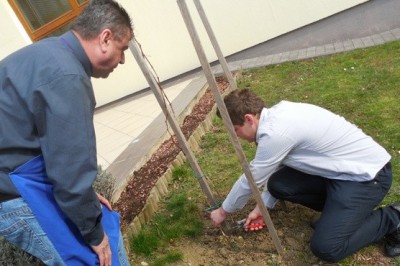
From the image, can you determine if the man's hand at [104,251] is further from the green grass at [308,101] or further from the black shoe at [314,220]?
the black shoe at [314,220]

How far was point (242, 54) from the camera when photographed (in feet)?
24.3

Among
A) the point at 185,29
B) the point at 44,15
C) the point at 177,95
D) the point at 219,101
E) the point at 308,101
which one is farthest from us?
the point at 44,15

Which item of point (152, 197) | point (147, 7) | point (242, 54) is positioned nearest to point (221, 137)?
point (152, 197)

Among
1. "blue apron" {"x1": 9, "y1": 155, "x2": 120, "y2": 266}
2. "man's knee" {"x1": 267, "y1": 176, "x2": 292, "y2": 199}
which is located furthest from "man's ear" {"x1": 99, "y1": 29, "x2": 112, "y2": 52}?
"man's knee" {"x1": 267, "y1": 176, "x2": 292, "y2": 199}

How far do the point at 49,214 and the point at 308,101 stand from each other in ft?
13.0

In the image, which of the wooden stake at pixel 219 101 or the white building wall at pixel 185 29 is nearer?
the wooden stake at pixel 219 101

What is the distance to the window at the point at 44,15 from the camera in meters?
7.58

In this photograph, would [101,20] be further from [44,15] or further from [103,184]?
[44,15]

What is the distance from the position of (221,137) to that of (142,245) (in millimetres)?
1961

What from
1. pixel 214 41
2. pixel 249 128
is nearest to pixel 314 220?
pixel 249 128

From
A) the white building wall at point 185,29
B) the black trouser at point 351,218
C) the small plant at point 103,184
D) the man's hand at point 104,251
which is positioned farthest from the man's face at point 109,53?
the white building wall at point 185,29

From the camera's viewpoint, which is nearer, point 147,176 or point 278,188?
point 278,188

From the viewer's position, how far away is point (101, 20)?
1.55 m

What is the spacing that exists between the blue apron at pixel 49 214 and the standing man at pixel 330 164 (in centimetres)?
120
